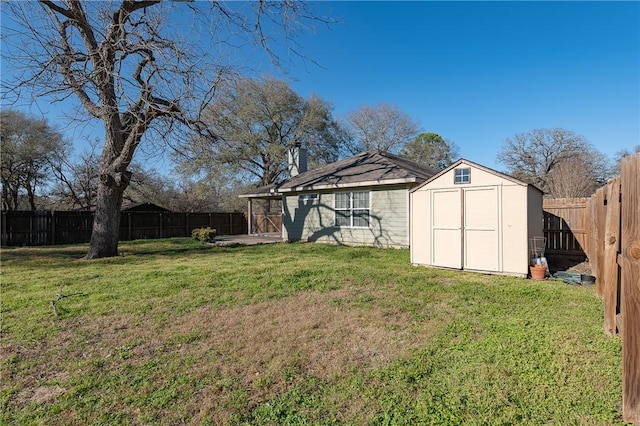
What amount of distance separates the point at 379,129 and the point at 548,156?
48.0ft

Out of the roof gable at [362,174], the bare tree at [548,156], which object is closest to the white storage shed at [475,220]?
the roof gable at [362,174]

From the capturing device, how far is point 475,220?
7266 millimetres

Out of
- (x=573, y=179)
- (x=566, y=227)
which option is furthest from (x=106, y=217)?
(x=573, y=179)

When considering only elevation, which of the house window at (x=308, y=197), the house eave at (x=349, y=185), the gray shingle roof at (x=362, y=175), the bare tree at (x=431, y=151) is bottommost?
the house window at (x=308, y=197)

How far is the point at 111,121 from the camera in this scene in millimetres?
9680

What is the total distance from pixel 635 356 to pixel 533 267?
17.6 ft

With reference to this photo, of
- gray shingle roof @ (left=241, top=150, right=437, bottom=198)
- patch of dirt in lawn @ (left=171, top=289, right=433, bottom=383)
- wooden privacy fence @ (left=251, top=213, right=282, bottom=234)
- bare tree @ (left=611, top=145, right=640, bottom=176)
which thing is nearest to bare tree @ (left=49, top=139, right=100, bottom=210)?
wooden privacy fence @ (left=251, top=213, right=282, bottom=234)

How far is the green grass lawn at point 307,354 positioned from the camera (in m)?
2.30

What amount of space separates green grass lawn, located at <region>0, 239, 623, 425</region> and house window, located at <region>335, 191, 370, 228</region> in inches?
253

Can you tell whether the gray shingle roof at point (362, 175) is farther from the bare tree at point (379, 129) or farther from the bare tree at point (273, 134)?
the bare tree at point (379, 129)

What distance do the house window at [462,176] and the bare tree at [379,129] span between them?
889 inches

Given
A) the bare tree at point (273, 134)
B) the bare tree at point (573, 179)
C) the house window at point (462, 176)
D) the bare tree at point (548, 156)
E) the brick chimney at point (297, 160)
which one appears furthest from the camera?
the bare tree at point (273, 134)

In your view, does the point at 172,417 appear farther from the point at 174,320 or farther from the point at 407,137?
the point at 407,137

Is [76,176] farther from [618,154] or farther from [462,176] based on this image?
[618,154]
